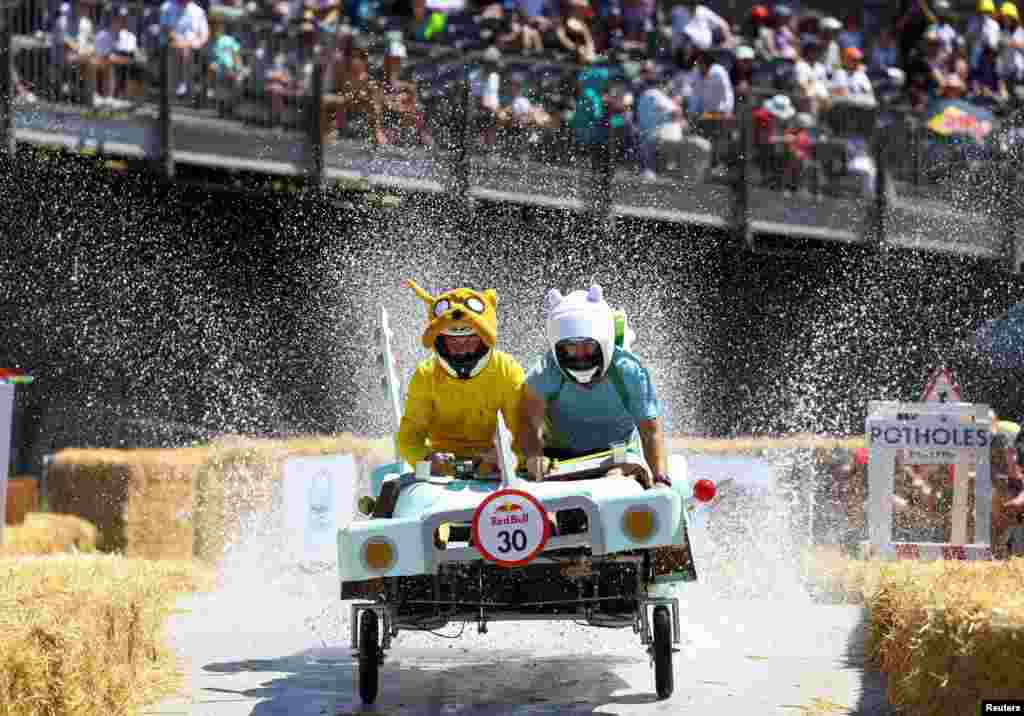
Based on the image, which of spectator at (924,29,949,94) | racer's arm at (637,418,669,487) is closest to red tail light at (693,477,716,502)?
racer's arm at (637,418,669,487)

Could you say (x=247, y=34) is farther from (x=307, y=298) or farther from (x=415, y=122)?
(x=307, y=298)

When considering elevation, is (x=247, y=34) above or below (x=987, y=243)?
above

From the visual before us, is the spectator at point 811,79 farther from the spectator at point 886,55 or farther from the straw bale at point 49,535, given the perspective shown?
the straw bale at point 49,535

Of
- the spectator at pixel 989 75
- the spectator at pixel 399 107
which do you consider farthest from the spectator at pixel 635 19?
the spectator at pixel 989 75

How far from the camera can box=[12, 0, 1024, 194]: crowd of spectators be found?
1783 centimetres

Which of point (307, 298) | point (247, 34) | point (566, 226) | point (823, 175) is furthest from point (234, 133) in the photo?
point (823, 175)

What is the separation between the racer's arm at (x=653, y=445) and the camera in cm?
895

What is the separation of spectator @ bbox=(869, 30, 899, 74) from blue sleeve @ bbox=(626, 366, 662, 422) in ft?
49.5

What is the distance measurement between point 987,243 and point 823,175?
6.74 ft

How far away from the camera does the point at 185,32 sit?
17.8 m

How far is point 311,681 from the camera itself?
30.1ft

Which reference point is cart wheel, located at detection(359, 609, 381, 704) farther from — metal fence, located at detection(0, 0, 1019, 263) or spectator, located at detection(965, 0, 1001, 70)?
spectator, located at detection(965, 0, 1001, 70)

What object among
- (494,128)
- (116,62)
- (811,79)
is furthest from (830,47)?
(116,62)

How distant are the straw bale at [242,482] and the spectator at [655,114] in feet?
16.9
